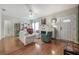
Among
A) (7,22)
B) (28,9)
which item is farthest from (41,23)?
(7,22)

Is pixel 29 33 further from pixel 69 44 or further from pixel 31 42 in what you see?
pixel 69 44

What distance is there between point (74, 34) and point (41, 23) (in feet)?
2.07

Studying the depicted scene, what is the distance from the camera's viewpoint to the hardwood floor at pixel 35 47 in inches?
60.7

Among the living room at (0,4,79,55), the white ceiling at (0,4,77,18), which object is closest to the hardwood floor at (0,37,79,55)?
the living room at (0,4,79,55)

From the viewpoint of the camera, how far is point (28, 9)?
1574 mm

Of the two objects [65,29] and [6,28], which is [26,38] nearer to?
[6,28]

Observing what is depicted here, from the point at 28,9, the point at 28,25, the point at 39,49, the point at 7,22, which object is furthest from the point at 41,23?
the point at 7,22

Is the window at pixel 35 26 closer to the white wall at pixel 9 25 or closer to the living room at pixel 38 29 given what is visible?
the living room at pixel 38 29

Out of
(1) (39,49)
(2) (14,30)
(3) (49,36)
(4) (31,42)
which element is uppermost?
(2) (14,30)

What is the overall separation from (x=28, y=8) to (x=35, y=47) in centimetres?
72

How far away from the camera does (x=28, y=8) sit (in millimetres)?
1576

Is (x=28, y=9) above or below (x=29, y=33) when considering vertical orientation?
above

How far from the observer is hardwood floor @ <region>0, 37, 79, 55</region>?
5.06 feet

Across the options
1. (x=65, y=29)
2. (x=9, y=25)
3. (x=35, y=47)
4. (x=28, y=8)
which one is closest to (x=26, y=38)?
(x=35, y=47)
